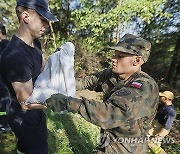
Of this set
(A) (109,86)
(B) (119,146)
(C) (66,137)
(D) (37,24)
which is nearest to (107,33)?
(C) (66,137)

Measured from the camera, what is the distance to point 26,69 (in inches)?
81.5

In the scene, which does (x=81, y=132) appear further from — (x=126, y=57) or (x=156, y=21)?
(x=156, y=21)

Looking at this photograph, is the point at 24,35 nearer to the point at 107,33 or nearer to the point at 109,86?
the point at 109,86

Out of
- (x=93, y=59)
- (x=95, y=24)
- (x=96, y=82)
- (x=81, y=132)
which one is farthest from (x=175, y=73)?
(x=96, y=82)

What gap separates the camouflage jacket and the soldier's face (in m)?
0.07

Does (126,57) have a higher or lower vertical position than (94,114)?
higher

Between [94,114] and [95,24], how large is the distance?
988 cm

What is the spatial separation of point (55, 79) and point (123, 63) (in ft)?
2.00

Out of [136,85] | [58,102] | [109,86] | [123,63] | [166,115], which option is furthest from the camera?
[166,115]

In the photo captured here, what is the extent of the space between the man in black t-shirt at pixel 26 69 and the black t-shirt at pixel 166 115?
3463 mm

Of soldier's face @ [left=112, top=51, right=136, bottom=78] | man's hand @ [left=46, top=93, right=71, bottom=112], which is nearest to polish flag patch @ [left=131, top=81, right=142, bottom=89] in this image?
soldier's face @ [left=112, top=51, right=136, bottom=78]

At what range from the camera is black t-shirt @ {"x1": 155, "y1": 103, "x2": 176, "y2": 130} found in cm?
534

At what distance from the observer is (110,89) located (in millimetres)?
2404

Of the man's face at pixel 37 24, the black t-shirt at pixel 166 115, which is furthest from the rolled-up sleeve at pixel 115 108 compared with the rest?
the black t-shirt at pixel 166 115
